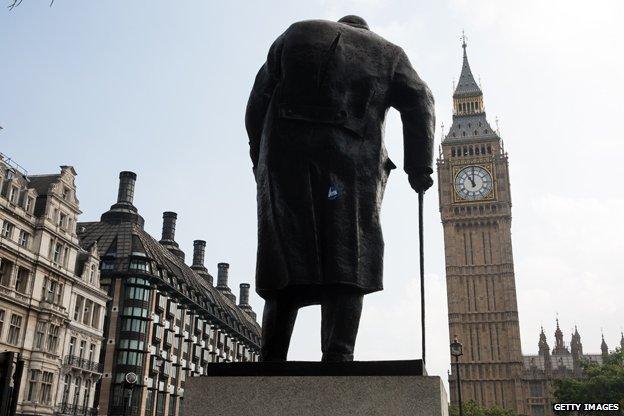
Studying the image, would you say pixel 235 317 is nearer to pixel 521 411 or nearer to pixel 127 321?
pixel 127 321

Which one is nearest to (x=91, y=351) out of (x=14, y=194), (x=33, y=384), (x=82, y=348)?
(x=82, y=348)

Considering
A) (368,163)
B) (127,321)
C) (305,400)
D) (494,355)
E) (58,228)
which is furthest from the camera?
(494,355)

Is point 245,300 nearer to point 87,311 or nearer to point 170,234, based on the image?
point 170,234

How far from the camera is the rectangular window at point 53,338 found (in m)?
38.8

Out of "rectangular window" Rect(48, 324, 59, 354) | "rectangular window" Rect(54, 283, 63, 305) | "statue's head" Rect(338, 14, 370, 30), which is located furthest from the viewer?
"rectangular window" Rect(54, 283, 63, 305)

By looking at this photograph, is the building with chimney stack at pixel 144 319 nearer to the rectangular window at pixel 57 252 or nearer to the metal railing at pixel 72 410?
the metal railing at pixel 72 410

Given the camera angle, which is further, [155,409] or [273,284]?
[155,409]

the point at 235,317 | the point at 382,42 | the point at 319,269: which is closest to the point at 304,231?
the point at 319,269

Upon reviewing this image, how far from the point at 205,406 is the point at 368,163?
2.23 metres

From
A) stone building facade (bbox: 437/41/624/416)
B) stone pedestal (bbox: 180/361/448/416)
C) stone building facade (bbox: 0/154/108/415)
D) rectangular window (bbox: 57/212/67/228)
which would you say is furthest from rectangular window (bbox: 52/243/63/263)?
stone building facade (bbox: 437/41/624/416)

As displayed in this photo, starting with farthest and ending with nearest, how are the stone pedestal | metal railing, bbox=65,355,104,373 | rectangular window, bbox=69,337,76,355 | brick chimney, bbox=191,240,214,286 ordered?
1. brick chimney, bbox=191,240,214,286
2. rectangular window, bbox=69,337,76,355
3. metal railing, bbox=65,355,104,373
4. the stone pedestal

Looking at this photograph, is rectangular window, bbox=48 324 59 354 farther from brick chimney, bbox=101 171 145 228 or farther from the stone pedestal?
the stone pedestal

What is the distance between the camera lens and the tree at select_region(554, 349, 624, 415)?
4278 cm

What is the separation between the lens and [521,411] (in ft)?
276
